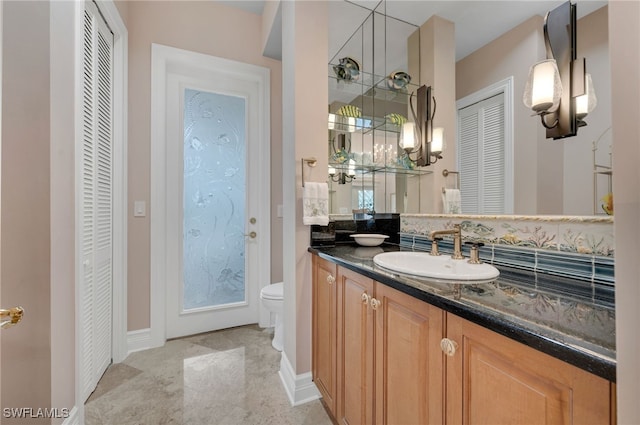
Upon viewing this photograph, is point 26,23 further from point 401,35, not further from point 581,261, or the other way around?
point 581,261

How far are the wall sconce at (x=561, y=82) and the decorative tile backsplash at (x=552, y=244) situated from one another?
0.99ft

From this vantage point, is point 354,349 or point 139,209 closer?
point 354,349

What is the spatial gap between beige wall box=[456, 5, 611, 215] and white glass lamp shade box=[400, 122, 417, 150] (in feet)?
1.28

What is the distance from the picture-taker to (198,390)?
5.30ft

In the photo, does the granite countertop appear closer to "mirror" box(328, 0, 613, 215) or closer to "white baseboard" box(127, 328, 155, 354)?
"mirror" box(328, 0, 613, 215)

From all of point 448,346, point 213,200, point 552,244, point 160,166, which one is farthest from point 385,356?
point 160,166

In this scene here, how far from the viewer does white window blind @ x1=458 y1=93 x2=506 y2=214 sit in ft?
3.65

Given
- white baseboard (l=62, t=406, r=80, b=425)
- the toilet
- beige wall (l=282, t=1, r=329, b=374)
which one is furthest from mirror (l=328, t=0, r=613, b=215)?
white baseboard (l=62, t=406, r=80, b=425)

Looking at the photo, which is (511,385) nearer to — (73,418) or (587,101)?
(587,101)

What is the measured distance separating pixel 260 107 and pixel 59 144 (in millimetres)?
1543

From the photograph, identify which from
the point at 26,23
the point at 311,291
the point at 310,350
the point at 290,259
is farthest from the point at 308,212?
the point at 26,23

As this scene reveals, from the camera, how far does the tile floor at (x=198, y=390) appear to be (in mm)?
1418

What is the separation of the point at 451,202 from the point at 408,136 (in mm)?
494

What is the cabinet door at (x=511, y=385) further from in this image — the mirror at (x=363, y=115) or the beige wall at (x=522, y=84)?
the mirror at (x=363, y=115)
